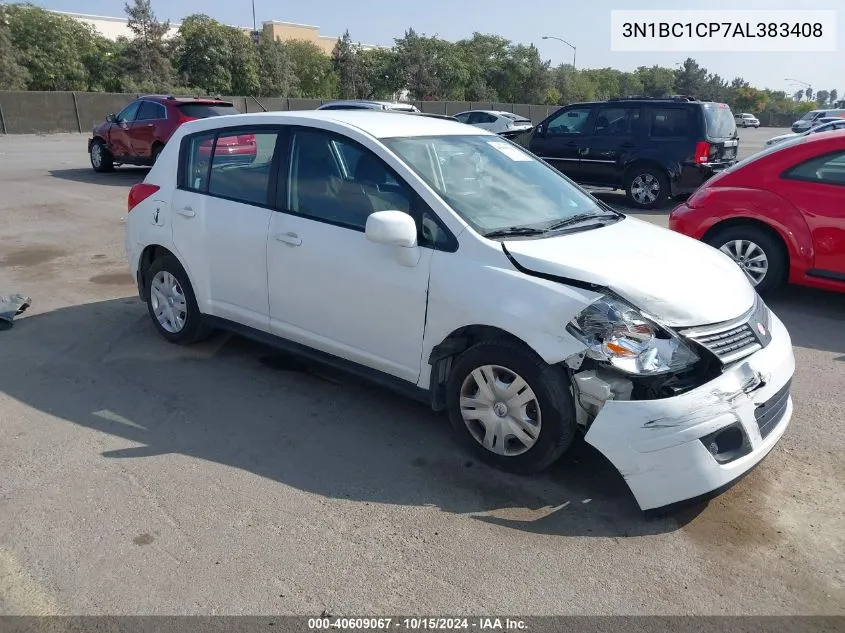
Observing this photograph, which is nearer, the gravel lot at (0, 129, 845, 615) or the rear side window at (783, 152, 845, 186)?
the gravel lot at (0, 129, 845, 615)

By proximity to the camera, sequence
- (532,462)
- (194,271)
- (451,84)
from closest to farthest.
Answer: (532,462)
(194,271)
(451,84)

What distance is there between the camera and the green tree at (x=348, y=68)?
58.2m

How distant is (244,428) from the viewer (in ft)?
13.5

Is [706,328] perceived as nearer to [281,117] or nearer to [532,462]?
[532,462]

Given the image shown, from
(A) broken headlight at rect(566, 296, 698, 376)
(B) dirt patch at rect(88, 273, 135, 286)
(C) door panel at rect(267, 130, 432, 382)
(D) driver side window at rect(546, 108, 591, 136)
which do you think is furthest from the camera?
(D) driver side window at rect(546, 108, 591, 136)

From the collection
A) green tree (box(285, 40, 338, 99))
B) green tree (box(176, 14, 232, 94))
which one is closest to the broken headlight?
green tree (box(176, 14, 232, 94))

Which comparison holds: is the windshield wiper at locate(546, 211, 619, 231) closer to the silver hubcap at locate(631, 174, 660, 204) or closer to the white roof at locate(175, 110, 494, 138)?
the white roof at locate(175, 110, 494, 138)

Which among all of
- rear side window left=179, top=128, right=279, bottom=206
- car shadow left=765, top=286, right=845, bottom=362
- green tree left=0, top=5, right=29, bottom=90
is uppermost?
green tree left=0, top=5, right=29, bottom=90

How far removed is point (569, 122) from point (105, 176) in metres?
10.4

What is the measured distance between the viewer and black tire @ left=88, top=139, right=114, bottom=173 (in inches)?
630

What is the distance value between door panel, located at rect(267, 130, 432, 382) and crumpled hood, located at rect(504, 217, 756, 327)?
69 cm

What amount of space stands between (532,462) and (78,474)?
2.32m

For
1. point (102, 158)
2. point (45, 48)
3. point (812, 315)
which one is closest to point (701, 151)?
point (812, 315)

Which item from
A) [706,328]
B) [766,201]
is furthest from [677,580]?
[766,201]
